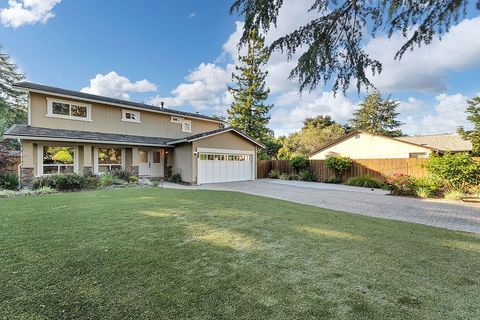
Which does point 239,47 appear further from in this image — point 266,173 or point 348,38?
point 266,173

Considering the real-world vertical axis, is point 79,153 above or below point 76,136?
below

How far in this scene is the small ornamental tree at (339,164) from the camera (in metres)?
17.2

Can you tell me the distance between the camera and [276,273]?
309cm

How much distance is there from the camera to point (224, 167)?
17391mm

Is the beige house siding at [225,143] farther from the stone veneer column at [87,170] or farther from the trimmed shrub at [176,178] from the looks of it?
the stone veneer column at [87,170]

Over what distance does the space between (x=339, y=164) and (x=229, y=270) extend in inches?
630

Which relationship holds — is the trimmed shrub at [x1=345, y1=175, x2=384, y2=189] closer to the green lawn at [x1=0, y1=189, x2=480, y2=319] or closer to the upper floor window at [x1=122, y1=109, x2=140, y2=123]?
the green lawn at [x1=0, y1=189, x2=480, y2=319]

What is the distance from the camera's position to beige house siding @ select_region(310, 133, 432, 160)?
18766mm

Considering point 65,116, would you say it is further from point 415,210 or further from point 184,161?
point 415,210

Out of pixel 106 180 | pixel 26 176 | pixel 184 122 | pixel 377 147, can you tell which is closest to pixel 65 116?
pixel 26 176

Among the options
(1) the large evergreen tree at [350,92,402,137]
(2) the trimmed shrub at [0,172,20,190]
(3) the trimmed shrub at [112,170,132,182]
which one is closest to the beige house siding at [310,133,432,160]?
(3) the trimmed shrub at [112,170,132,182]

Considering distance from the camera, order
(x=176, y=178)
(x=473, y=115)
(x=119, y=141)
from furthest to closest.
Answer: (x=473, y=115) → (x=176, y=178) → (x=119, y=141)

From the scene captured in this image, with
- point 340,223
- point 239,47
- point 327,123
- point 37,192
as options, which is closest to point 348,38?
point 239,47

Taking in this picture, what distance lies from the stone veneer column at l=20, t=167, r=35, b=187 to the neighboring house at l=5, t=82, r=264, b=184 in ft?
0.11
